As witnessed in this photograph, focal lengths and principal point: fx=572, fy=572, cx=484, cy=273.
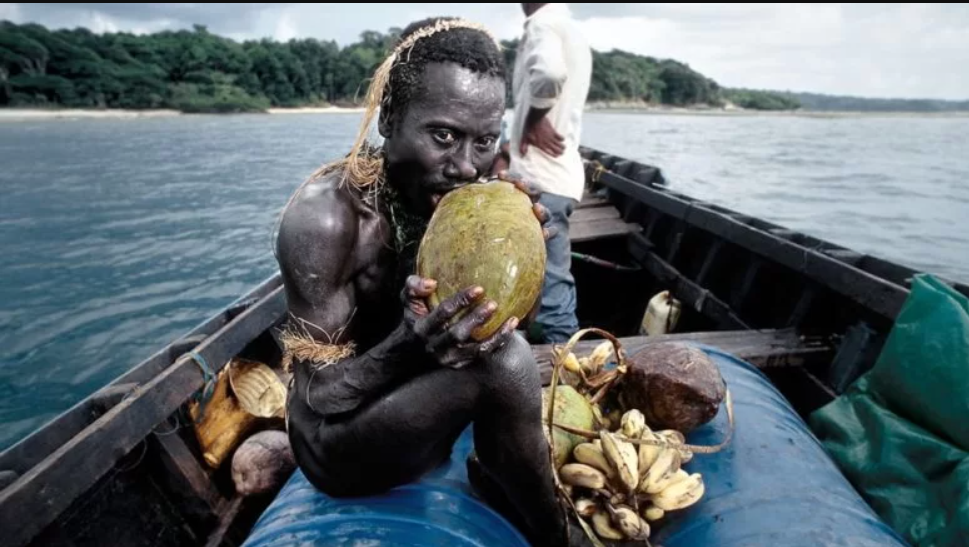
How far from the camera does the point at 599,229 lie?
21.3 feet

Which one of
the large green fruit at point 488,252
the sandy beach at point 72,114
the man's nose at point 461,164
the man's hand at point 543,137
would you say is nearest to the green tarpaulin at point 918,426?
the large green fruit at point 488,252

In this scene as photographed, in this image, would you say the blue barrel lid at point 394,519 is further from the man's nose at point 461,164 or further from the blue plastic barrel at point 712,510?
the man's nose at point 461,164

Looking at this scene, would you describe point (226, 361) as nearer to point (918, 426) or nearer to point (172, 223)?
point (918, 426)

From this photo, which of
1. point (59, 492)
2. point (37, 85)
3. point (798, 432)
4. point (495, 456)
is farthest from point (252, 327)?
point (37, 85)

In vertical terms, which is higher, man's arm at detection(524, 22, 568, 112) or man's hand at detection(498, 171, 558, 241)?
man's arm at detection(524, 22, 568, 112)

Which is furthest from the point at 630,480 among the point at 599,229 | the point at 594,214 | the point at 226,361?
the point at 594,214

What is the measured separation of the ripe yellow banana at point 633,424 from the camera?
2.10 meters

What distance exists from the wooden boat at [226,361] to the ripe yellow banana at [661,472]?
38.4 inches

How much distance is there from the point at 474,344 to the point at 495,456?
629mm

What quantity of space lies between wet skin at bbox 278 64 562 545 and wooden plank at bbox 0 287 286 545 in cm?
91

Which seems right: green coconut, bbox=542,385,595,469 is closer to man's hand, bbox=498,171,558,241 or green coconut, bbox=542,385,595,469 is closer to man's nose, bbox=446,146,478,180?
man's hand, bbox=498,171,558,241

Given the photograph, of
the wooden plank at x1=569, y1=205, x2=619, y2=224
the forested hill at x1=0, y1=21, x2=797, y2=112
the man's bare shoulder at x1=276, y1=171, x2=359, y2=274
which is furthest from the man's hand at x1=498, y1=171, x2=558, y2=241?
the forested hill at x1=0, y1=21, x2=797, y2=112

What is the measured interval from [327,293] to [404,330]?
1.16 ft

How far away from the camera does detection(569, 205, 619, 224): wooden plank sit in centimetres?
695
